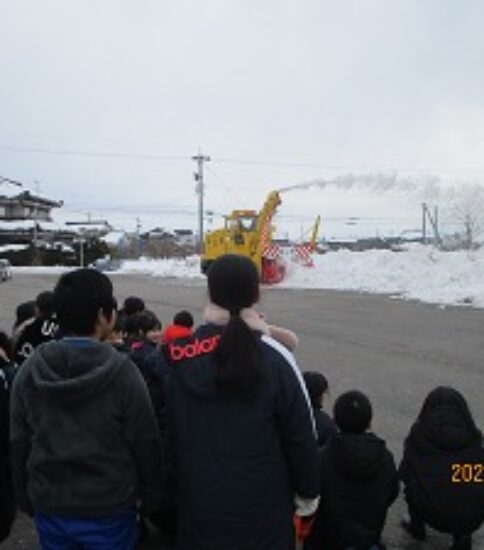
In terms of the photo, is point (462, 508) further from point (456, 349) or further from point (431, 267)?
point (431, 267)

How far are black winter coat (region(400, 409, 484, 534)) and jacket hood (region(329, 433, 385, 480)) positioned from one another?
29 centimetres

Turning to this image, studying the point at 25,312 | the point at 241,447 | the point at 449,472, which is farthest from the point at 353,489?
the point at 25,312

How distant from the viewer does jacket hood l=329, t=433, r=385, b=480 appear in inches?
158

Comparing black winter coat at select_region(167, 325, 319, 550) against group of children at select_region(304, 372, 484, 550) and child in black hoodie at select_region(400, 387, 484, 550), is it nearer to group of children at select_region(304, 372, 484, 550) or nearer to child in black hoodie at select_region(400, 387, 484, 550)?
group of children at select_region(304, 372, 484, 550)

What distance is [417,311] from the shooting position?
1769 centimetres

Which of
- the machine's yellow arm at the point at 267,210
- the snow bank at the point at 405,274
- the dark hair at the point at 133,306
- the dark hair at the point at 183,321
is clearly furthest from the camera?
the machine's yellow arm at the point at 267,210

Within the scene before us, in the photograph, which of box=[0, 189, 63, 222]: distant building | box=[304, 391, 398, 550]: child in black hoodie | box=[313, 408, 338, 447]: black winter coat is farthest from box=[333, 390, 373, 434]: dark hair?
box=[0, 189, 63, 222]: distant building

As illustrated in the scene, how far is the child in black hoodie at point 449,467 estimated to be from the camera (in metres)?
4.11

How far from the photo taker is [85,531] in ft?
9.40

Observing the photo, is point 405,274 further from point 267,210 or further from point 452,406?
point 452,406

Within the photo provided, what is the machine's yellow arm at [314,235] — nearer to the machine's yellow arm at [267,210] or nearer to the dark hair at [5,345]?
the machine's yellow arm at [267,210]

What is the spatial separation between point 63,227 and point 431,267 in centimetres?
5351

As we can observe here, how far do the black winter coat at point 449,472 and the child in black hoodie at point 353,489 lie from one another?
209 mm
